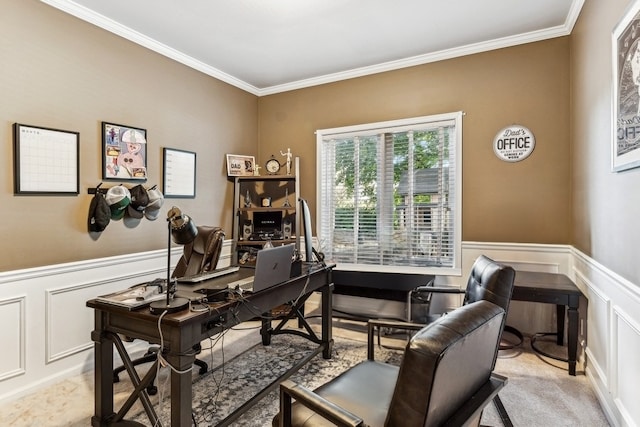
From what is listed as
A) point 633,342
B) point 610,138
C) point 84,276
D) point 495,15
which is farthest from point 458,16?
point 84,276

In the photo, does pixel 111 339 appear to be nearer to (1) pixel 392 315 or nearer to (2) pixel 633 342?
(1) pixel 392 315

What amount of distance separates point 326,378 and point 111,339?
147 cm

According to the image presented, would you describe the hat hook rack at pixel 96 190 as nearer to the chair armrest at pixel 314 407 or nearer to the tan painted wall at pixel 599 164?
the chair armrest at pixel 314 407

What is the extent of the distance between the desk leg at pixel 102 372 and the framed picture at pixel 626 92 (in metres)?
2.84

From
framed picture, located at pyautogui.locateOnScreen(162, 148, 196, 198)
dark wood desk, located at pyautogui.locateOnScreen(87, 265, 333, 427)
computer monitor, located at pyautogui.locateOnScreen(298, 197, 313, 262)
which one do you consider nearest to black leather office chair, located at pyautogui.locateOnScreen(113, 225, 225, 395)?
dark wood desk, located at pyautogui.locateOnScreen(87, 265, 333, 427)

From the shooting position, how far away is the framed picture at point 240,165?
13.5ft

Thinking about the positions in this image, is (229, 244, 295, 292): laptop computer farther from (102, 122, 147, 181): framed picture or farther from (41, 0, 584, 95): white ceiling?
(41, 0, 584, 95): white ceiling

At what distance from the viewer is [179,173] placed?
3.51m

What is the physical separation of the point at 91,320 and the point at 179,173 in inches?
60.4

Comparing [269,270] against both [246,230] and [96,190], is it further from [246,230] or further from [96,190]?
[246,230]

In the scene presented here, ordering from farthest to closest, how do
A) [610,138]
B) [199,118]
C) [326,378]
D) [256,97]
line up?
[256,97] < [199,118] < [326,378] < [610,138]

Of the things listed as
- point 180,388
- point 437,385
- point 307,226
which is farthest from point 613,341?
point 180,388

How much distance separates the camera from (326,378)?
2.54 m

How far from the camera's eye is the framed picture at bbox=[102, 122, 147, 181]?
286 centimetres
